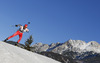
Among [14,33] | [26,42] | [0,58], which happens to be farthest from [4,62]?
[26,42]

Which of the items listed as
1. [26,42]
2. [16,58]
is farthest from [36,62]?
[26,42]

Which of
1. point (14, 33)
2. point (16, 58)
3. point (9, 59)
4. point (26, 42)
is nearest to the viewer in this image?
point (9, 59)

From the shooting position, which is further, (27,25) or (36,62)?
(27,25)

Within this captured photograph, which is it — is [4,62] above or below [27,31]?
below

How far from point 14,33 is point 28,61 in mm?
7462

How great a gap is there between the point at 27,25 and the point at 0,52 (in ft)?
26.2

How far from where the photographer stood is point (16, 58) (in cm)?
557

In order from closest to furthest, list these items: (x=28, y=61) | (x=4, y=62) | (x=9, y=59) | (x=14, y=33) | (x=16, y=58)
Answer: (x=4, y=62)
(x=9, y=59)
(x=16, y=58)
(x=28, y=61)
(x=14, y=33)

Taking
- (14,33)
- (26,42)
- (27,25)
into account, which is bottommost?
(14,33)

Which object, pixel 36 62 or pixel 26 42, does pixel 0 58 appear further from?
pixel 26 42

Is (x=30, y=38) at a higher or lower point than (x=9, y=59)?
higher

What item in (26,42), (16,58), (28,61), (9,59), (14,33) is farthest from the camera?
(26,42)

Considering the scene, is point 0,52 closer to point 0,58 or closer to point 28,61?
point 0,58

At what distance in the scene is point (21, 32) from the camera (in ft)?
43.8
